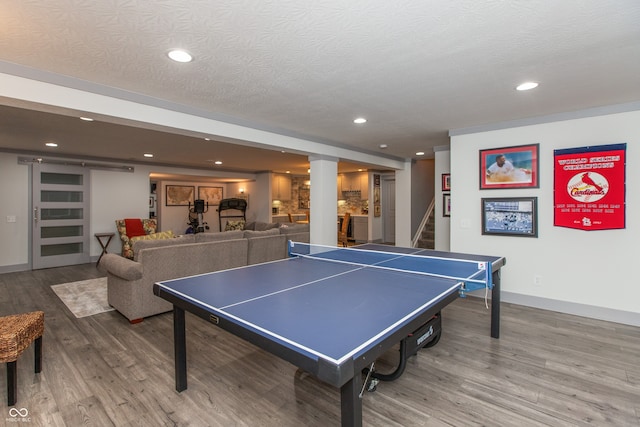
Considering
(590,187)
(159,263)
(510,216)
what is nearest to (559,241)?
(510,216)

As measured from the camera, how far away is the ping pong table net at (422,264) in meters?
2.22

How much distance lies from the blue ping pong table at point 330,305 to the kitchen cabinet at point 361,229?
21.2 feet

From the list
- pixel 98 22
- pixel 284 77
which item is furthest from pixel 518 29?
pixel 98 22

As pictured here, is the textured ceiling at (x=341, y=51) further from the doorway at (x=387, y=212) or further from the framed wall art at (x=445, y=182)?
the doorway at (x=387, y=212)

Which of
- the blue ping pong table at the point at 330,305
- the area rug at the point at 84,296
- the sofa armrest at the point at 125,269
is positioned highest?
the blue ping pong table at the point at 330,305

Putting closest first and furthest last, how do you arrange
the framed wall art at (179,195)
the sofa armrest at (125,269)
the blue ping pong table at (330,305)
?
the blue ping pong table at (330,305) < the sofa armrest at (125,269) < the framed wall art at (179,195)

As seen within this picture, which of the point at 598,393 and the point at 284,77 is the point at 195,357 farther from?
the point at 598,393

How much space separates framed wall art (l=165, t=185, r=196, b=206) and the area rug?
205 inches

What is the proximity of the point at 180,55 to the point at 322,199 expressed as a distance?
3.20 m

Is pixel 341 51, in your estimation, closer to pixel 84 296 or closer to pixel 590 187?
pixel 590 187

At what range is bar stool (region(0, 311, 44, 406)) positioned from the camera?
6.55 ft

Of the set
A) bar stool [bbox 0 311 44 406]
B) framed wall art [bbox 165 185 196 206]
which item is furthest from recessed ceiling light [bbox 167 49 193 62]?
framed wall art [bbox 165 185 196 206]

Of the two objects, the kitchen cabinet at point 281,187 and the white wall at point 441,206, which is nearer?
the white wall at point 441,206

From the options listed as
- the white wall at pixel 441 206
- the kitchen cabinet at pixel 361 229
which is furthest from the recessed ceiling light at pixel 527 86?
the kitchen cabinet at pixel 361 229
